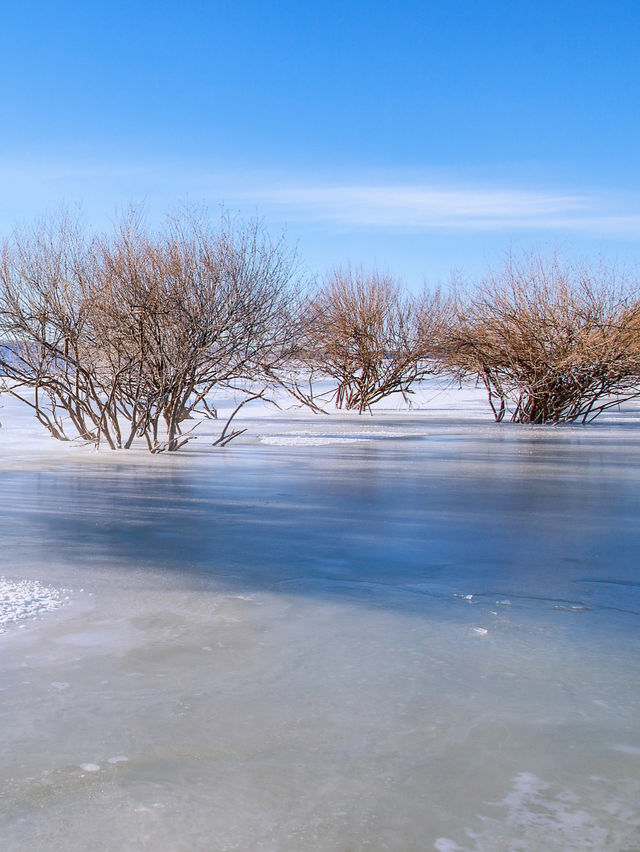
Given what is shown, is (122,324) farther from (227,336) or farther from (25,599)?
(25,599)

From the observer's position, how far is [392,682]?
3350mm

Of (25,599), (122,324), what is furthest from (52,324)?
(25,599)

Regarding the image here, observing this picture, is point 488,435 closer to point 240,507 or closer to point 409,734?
point 240,507

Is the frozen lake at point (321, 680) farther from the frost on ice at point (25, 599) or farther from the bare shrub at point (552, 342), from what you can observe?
the bare shrub at point (552, 342)

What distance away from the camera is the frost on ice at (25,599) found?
418 cm

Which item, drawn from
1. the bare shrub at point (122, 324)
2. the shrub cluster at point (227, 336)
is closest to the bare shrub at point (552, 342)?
the shrub cluster at point (227, 336)

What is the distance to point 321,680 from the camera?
11.1ft

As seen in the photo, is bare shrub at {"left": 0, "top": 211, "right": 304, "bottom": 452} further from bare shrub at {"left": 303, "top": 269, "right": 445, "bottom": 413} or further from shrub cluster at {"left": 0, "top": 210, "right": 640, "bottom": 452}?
bare shrub at {"left": 303, "top": 269, "right": 445, "bottom": 413}

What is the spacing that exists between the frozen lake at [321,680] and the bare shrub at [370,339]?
A: 18.3 m

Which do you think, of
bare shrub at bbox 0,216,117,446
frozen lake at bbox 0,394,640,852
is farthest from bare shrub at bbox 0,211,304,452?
frozen lake at bbox 0,394,640,852

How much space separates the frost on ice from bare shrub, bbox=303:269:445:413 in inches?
807

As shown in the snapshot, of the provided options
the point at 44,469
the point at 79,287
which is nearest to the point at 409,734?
the point at 44,469

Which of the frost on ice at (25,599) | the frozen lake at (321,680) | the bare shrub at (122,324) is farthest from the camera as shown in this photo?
the bare shrub at (122,324)

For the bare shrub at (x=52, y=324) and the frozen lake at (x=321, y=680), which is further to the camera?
the bare shrub at (x=52, y=324)
